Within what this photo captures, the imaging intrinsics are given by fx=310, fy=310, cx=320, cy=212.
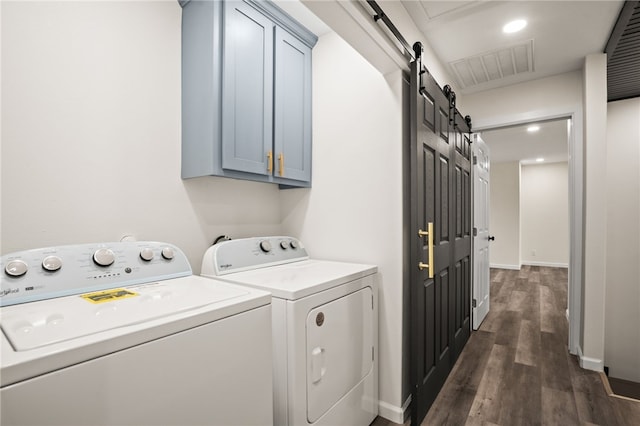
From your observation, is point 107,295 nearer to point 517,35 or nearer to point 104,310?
point 104,310

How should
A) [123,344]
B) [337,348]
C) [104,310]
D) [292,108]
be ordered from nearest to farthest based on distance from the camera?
[123,344], [104,310], [337,348], [292,108]

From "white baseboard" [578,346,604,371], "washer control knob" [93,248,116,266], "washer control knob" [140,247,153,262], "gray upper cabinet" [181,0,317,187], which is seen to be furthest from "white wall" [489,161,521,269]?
"washer control knob" [93,248,116,266]

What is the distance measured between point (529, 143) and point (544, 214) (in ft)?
9.96

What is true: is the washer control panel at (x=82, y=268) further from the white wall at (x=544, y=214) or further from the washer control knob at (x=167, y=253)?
the white wall at (x=544, y=214)

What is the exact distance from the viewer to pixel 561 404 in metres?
2.00

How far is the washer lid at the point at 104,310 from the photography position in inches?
29.2

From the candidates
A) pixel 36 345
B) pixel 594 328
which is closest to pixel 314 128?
pixel 36 345

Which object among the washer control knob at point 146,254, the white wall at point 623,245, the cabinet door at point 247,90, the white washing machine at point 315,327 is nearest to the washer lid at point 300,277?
the white washing machine at point 315,327

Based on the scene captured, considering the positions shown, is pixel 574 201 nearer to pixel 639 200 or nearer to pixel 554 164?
pixel 639 200

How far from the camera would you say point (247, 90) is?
1748mm

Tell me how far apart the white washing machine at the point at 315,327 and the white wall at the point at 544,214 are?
25.1 ft

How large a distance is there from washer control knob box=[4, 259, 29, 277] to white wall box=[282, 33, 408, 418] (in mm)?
1484

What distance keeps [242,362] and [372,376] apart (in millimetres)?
1072

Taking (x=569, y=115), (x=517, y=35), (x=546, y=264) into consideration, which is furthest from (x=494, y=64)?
(x=546, y=264)
